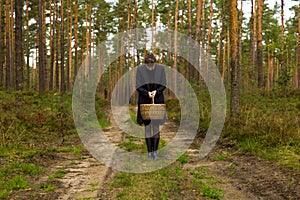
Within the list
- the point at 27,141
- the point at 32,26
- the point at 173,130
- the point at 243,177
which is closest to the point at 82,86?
the point at 173,130

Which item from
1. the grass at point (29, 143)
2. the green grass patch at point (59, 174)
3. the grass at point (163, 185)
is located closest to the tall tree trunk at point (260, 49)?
the grass at point (29, 143)

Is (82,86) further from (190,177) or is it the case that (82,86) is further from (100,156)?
(190,177)

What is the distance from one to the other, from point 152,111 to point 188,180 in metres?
1.86

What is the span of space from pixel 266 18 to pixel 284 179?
4417cm

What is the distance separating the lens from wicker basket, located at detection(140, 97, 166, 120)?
671 centimetres

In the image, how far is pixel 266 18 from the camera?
146ft

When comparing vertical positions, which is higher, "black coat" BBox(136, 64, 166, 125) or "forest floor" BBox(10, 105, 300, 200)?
"black coat" BBox(136, 64, 166, 125)

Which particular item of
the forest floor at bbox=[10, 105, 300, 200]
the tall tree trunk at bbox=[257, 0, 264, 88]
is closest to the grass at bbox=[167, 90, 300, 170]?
the forest floor at bbox=[10, 105, 300, 200]

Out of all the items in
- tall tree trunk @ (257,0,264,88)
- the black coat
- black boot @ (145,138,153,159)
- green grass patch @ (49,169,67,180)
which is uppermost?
tall tree trunk @ (257,0,264,88)

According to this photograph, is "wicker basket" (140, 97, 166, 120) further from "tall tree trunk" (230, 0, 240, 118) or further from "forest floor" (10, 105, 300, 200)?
"tall tree trunk" (230, 0, 240, 118)

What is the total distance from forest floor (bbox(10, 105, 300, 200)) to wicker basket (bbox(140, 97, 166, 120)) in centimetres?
114

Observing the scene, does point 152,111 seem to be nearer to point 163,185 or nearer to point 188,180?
point 188,180

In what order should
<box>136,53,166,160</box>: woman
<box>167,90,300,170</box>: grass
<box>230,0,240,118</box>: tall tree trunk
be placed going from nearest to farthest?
<box>167,90,300,170</box>: grass → <box>136,53,166,160</box>: woman → <box>230,0,240,118</box>: tall tree trunk

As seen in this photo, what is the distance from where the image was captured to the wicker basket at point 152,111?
264 inches
